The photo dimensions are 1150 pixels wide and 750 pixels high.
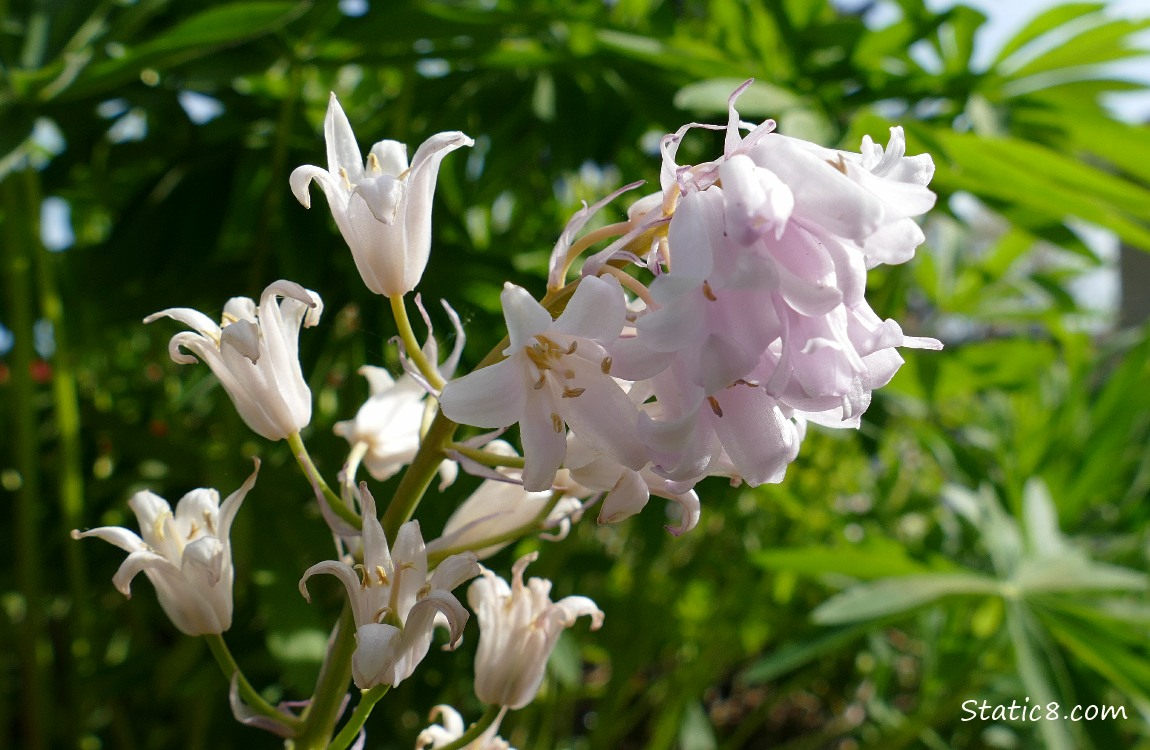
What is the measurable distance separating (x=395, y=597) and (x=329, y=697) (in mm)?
74

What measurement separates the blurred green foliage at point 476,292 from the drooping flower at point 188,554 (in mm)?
231

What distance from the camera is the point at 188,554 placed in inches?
18.5

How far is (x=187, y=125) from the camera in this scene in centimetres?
109

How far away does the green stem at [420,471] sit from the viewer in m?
0.45

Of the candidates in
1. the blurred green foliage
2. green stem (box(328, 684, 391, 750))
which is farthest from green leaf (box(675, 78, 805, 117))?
green stem (box(328, 684, 391, 750))

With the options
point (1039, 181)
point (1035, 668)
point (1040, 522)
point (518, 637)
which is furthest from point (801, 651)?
point (518, 637)

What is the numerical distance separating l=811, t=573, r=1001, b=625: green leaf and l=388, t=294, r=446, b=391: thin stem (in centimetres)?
72

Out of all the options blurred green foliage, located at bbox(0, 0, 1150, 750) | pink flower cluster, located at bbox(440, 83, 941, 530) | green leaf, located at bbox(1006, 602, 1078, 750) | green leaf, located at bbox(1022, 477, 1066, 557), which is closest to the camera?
pink flower cluster, located at bbox(440, 83, 941, 530)

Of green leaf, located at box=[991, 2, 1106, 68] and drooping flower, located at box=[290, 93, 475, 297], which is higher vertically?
drooping flower, located at box=[290, 93, 475, 297]

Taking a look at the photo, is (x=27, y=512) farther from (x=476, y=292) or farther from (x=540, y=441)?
(x=540, y=441)

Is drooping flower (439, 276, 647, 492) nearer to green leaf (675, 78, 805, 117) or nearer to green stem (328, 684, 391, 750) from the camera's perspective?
green stem (328, 684, 391, 750)

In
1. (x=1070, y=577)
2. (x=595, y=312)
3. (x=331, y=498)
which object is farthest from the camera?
(x=1070, y=577)

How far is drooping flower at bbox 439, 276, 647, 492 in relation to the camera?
0.36 m

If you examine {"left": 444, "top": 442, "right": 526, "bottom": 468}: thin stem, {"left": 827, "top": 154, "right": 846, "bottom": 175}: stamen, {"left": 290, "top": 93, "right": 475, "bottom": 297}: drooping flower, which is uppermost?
{"left": 290, "top": 93, "right": 475, "bottom": 297}: drooping flower
